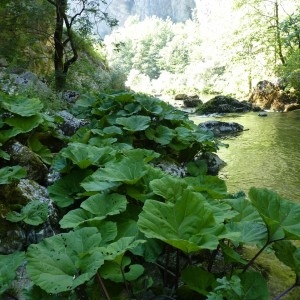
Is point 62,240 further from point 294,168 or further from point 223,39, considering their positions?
point 223,39

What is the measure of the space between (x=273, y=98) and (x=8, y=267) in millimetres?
18411

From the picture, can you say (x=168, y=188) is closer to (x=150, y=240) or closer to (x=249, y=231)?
(x=150, y=240)

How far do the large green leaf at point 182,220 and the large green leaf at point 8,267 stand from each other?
600 millimetres

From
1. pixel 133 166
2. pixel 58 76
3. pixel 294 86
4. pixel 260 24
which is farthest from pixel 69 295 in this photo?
pixel 260 24

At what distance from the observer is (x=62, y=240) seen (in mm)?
1687

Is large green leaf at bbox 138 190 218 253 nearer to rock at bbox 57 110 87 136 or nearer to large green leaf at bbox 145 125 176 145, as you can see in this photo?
large green leaf at bbox 145 125 176 145

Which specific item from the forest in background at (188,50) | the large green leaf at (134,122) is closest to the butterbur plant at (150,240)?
the large green leaf at (134,122)

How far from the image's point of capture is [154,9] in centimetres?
10556

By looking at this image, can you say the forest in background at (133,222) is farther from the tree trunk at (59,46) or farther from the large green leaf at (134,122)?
the tree trunk at (59,46)

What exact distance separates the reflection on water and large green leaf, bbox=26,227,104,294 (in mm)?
3653

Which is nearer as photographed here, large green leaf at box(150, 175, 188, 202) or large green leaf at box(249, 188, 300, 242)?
large green leaf at box(249, 188, 300, 242)

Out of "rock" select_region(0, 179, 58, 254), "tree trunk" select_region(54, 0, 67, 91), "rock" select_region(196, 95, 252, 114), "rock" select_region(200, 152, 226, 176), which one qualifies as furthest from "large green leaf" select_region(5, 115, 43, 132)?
"rock" select_region(196, 95, 252, 114)

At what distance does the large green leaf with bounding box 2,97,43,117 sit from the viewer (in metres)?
3.65

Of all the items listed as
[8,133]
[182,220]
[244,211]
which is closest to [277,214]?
[244,211]
